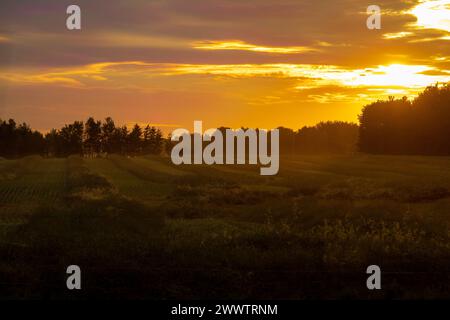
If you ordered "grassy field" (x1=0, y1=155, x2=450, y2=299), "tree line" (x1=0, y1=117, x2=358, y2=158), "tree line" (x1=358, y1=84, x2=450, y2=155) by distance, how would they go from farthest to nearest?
"tree line" (x1=0, y1=117, x2=358, y2=158) → "tree line" (x1=358, y1=84, x2=450, y2=155) → "grassy field" (x1=0, y1=155, x2=450, y2=299)

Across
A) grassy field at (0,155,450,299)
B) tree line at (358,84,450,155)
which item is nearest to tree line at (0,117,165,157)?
tree line at (358,84,450,155)

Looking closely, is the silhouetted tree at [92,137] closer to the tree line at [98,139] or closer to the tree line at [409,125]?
the tree line at [98,139]

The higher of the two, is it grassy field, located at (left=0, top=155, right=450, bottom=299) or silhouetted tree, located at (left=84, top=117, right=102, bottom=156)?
silhouetted tree, located at (left=84, top=117, right=102, bottom=156)

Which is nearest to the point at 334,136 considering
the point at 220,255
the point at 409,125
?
the point at 409,125

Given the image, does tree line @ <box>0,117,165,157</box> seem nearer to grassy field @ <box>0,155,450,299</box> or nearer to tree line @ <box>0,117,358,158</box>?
tree line @ <box>0,117,358,158</box>

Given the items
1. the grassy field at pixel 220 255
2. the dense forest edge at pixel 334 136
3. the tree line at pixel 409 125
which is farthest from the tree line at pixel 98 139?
the grassy field at pixel 220 255

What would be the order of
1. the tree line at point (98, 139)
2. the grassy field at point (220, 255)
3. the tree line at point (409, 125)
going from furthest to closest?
the tree line at point (98, 139)
the tree line at point (409, 125)
the grassy field at point (220, 255)

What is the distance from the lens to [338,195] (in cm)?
3634

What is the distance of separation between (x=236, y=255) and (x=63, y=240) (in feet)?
17.1

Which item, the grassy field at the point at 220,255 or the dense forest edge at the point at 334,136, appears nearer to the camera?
the grassy field at the point at 220,255

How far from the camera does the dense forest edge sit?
83.1 metres

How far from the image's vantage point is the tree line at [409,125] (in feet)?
266

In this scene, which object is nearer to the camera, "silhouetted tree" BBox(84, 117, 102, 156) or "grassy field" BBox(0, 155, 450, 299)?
"grassy field" BBox(0, 155, 450, 299)
